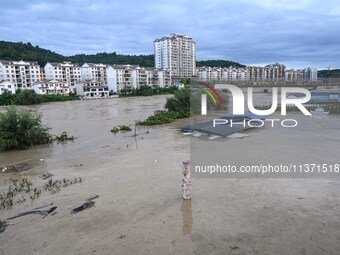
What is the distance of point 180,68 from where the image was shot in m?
98.2

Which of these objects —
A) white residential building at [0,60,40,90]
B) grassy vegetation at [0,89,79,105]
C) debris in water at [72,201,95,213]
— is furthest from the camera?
white residential building at [0,60,40,90]

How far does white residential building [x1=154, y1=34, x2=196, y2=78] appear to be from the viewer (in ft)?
307

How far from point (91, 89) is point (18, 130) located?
44.6 metres

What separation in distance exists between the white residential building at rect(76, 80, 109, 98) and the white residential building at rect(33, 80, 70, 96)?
8.42 feet

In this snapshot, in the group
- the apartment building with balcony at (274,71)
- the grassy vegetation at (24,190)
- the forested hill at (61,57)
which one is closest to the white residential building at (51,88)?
the forested hill at (61,57)

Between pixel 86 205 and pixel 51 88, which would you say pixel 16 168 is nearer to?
pixel 86 205

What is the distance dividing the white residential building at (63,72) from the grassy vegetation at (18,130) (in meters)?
49.9

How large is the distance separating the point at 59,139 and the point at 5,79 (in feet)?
157

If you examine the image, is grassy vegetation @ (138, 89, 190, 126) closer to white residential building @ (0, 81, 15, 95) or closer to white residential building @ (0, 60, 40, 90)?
white residential building @ (0, 81, 15, 95)

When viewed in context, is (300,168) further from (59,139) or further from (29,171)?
(59,139)

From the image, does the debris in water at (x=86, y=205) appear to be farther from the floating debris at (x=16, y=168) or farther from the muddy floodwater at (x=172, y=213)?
the floating debris at (x=16, y=168)

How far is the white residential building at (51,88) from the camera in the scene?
2040 inches

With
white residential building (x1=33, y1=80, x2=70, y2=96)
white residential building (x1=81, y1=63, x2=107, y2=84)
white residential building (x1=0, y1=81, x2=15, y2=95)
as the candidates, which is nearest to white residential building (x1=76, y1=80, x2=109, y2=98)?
white residential building (x1=33, y1=80, x2=70, y2=96)

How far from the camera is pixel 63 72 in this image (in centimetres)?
6275
